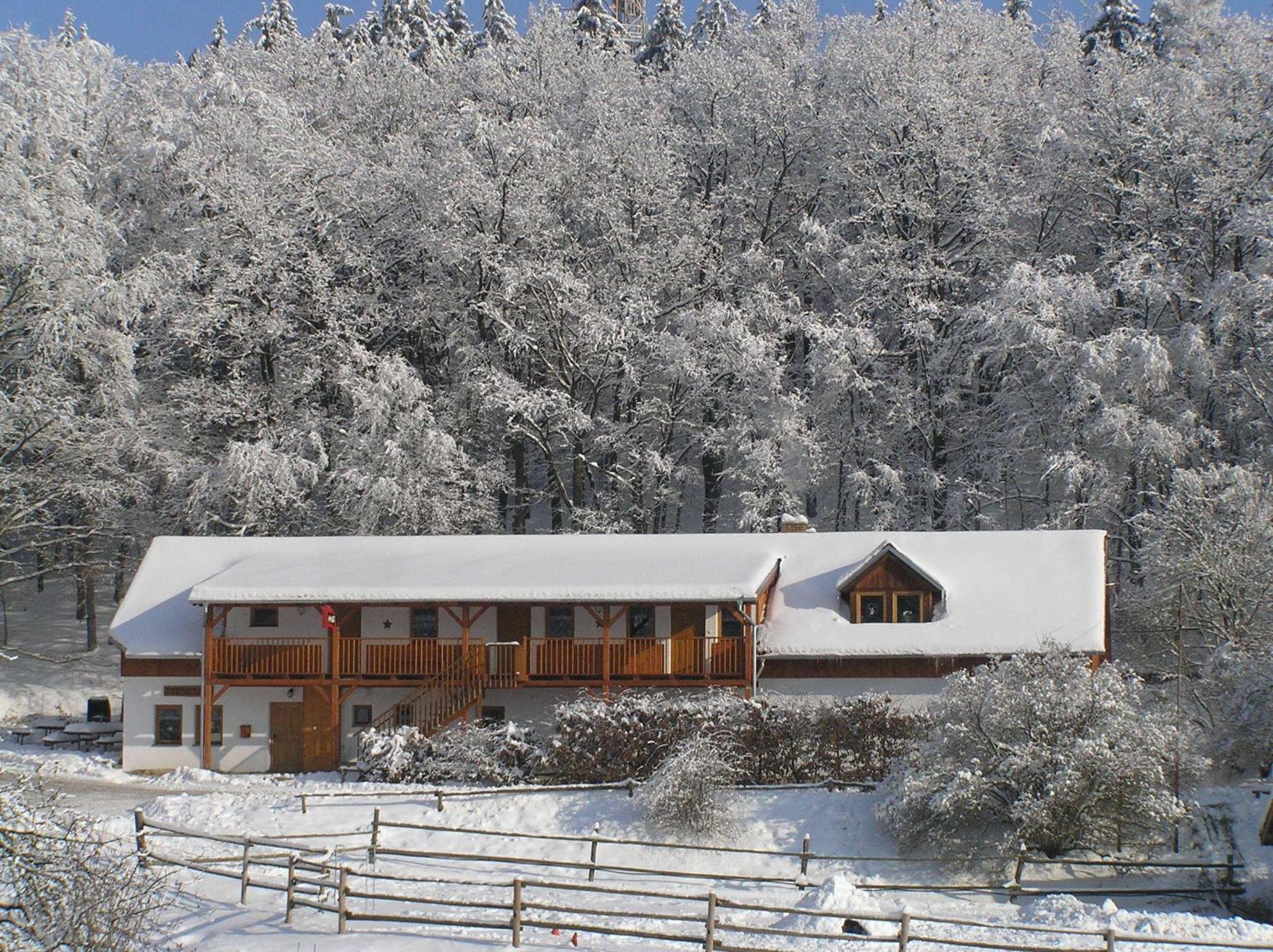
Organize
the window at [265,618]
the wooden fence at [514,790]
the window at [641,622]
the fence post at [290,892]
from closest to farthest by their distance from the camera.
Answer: the fence post at [290,892], the wooden fence at [514,790], the window at [641,622], the window at [265,618]

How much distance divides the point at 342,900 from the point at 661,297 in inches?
1217

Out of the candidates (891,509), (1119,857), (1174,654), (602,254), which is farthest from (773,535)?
(602,254)

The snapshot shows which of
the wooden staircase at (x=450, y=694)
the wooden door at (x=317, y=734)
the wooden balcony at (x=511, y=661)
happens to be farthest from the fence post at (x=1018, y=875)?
the wooden door at (x=317, y=734)

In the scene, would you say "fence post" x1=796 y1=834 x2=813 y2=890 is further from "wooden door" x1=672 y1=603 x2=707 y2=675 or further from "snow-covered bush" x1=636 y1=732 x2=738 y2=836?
"wooden door" x1=672 y1=603 x2=707 y2=675

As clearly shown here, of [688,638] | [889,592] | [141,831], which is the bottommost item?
[141,831]

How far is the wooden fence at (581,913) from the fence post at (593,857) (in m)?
0.34

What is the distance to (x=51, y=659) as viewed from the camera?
41.4 metres

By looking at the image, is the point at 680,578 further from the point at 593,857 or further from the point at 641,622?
the point at 593,857

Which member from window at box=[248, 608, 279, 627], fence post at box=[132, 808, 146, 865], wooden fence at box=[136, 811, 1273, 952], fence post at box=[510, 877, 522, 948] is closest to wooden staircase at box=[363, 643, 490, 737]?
window at box=[248, 608, 279, 627]

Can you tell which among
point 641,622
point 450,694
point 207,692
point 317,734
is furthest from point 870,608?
point 207,692

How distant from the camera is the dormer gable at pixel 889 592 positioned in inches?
1232

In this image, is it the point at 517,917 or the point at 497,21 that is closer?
the point at 517,917

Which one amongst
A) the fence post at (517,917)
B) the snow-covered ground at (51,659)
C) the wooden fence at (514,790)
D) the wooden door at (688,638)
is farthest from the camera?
the snow-covered ground at (51,659)

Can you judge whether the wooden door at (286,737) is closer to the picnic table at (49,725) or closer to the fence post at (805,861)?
the picnic table at (49,725)
